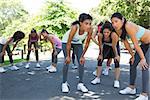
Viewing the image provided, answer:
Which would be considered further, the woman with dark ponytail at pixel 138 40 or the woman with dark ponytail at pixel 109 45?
the woman with dark ponytail at pixel 109 45

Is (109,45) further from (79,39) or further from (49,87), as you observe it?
(49,87)

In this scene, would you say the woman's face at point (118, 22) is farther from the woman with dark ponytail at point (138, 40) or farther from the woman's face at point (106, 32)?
the woman's face at point (106, 32)

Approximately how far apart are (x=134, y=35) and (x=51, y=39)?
4857 mm

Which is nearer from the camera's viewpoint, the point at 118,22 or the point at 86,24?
the point at 118,22

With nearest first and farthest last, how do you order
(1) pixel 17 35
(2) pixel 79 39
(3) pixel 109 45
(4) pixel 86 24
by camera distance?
(4) pixel 86 24 → (2) pixel 79 39 → (3) pixel 109 45 → (1) pixel 17 35

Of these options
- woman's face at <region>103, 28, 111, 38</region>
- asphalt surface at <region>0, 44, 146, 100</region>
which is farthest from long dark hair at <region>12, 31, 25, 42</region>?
woman's face at <region>103, 28, 111, 38</region>

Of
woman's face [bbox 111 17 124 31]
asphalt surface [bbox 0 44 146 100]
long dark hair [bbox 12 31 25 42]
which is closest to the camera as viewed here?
woman's face [bbox 111 17 124 31]

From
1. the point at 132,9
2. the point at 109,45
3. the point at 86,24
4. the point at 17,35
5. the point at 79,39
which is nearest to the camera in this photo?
the point at 86,24

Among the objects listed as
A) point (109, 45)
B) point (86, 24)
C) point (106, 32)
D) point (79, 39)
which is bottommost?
point (109, 45)

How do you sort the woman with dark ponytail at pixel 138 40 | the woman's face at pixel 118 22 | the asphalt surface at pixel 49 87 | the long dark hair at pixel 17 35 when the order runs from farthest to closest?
1. the long dark hair at pixel 17 35
2. the asphalt surface at pixel 49 87
3. the woman's face at pixel 118 22
4. the woman with dark ponytail at pixel 138 40

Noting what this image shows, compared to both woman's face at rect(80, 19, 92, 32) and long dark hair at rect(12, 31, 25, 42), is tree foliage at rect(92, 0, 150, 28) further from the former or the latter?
woman's face at rect(80, 19, 92, 32)

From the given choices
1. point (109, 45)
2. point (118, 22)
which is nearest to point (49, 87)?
point (109, 45)

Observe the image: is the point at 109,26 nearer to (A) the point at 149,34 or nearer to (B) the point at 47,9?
(A) the point at 149,34

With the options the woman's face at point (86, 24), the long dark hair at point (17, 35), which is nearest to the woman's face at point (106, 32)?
the woman's face at point (86, 24)
